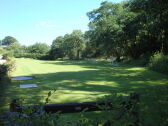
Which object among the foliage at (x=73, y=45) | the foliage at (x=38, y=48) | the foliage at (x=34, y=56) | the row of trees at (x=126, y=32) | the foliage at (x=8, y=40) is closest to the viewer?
the row of trees at (x=126, y=32)

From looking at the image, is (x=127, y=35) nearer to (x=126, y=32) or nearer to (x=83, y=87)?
(x=126, y=32)

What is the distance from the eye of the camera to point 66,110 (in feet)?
9.73

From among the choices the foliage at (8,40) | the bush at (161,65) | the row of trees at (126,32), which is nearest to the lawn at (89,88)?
the bush at (161,65)

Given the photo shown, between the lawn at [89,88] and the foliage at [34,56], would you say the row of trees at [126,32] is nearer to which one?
the lawn at [89,88]

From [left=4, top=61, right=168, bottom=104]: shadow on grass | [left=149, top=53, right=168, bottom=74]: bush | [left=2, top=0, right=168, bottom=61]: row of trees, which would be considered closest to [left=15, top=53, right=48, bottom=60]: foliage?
[left=2, top=0, right=168, bottom=61]: row of trees

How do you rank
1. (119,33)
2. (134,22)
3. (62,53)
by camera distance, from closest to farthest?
(134,22) < (119,33) < (62,53)

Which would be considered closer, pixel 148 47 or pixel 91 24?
pixel 148 47

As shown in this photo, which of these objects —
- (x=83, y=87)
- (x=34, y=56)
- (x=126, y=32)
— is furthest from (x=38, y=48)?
(x=83, y=87)

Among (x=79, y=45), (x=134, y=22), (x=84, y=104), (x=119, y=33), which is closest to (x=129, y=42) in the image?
(x=119, y=33)

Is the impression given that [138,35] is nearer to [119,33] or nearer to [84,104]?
[119,33]

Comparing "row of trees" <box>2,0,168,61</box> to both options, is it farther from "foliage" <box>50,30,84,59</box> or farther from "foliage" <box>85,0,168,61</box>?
"foliage" <box>50,30,84,59</box>

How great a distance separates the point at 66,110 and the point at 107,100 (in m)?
0.91

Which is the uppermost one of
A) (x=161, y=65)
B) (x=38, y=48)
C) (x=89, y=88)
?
(x=38, y=48)

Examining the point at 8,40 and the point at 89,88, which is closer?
the point at 89,88
